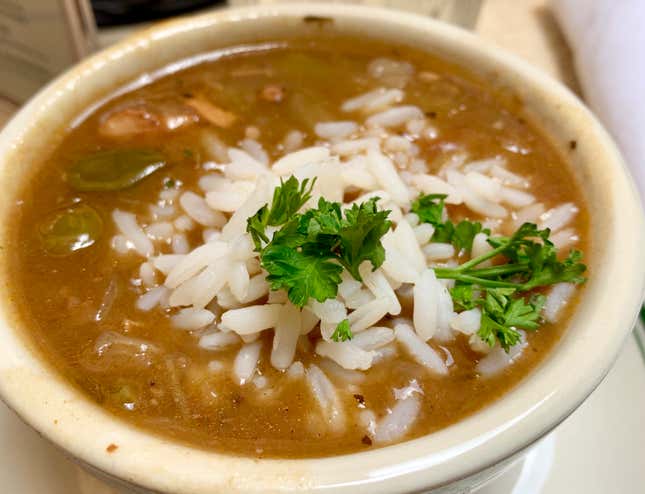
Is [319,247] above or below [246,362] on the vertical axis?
above

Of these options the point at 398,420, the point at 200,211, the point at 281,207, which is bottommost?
the point at 398,420

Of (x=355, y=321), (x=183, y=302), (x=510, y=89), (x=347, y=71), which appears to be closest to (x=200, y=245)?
(x=183, y=302)

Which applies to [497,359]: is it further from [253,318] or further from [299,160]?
[299,160]

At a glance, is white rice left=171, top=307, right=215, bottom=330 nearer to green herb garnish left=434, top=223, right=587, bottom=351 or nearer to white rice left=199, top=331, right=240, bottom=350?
white rice left=199, top=331, right=240, bottom=350

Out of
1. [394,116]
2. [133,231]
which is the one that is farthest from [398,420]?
[394,116]

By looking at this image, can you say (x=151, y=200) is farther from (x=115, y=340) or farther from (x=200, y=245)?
(x=115, y=340)

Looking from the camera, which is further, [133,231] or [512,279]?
[133,231]

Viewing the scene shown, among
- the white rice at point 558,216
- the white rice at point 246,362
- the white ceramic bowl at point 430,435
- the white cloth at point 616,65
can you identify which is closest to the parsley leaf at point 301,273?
the white rice at point 246,362

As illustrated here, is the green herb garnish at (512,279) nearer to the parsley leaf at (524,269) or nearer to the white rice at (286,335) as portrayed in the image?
the parsley leaf at (524,269)
